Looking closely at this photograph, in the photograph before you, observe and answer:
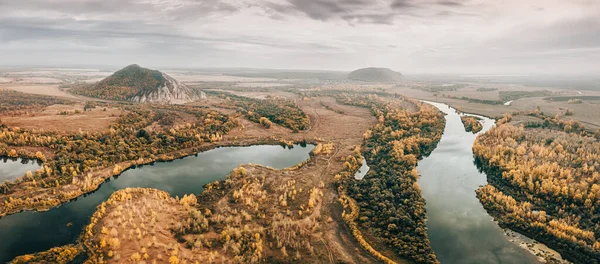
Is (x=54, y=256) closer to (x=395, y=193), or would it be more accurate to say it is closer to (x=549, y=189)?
(x=395, y=193)

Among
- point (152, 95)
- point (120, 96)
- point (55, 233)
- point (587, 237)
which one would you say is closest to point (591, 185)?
point (587, 237)

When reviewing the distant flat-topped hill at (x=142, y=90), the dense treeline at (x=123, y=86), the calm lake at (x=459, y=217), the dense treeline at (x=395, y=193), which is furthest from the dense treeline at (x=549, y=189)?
the dense treeline at (x=123, y=86)

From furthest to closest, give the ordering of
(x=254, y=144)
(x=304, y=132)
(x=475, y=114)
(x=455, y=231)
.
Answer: (x=475, y=114) < (x=304, y=132) < (x=254, y=144) < (x=455, y=231)

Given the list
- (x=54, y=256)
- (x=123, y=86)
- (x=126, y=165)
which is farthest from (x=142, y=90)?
(x=54, y=256)

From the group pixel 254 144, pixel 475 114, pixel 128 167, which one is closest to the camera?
pixel 128 167

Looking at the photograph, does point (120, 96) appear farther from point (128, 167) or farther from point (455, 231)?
point (455, 231)

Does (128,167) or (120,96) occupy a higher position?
(120,96)

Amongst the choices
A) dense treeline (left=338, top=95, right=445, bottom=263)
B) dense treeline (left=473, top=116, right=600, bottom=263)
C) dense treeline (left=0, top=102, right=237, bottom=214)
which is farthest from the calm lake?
dense treeline (left=0, top=102, right=237, bottom=214)
